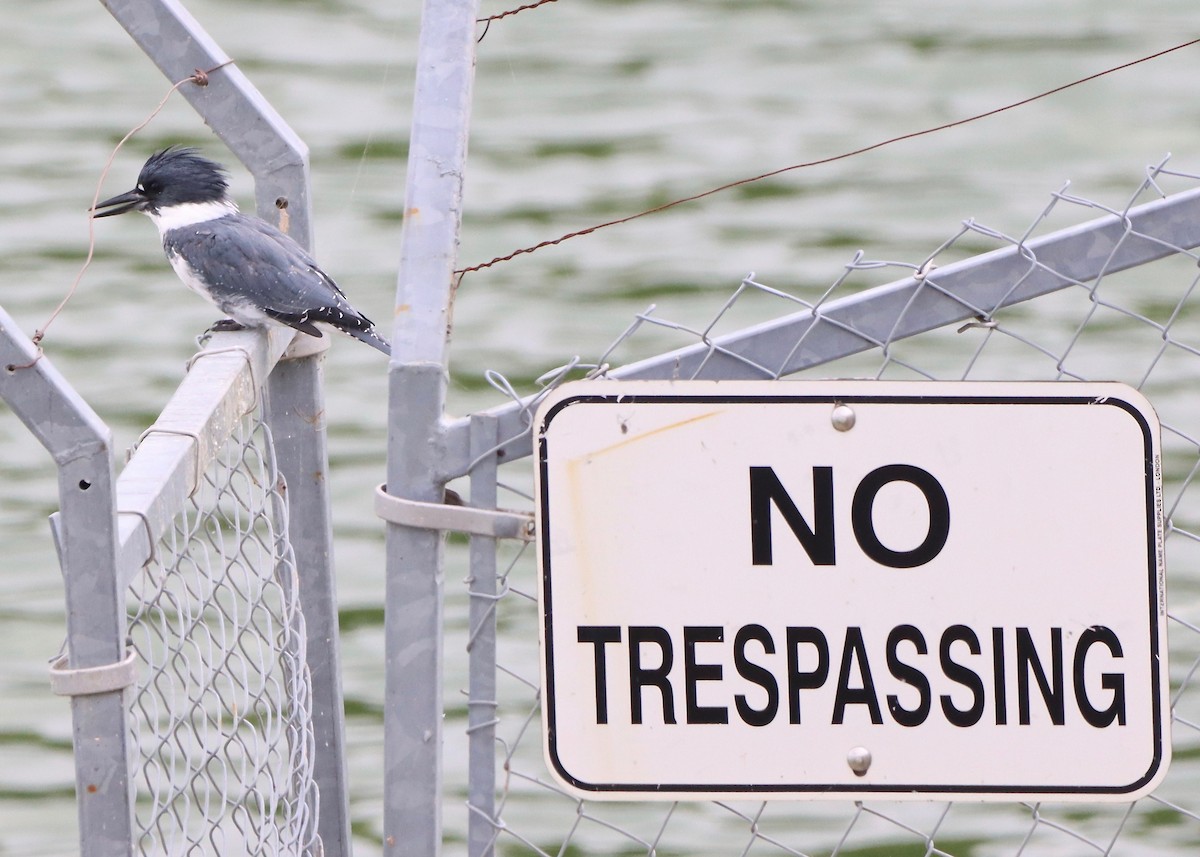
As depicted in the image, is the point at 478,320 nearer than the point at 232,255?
No

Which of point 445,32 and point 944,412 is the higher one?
point 445,32

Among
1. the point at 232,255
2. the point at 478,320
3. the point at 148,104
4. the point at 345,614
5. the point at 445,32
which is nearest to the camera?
the point at 445,32

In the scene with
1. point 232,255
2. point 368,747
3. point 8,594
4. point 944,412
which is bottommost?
point 368,747

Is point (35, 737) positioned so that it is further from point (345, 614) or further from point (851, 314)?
point (851, 314)

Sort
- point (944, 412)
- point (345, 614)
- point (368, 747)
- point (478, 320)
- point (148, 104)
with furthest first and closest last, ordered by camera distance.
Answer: point (148, 104), point (478, 320), point (345, 614), point (368, 747), point (944, 412)

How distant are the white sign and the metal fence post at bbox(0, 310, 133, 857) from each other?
0.43 meters

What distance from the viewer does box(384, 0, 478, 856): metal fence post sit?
196 cm

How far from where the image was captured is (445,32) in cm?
203

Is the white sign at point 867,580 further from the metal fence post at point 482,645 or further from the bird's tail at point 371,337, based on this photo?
the bird's tail at point 371,337

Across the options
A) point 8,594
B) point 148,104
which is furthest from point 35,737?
point 148,104

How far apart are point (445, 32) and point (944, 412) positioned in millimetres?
677

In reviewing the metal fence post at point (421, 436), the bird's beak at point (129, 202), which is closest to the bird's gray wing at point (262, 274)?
the bird's beak at point (129, 202)

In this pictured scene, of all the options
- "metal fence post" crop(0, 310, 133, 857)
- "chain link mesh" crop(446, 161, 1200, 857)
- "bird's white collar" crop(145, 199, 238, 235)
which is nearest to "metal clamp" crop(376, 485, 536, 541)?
"metal fence post" crop(0, 310, 133, 857)

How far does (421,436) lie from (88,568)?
0.38 m
